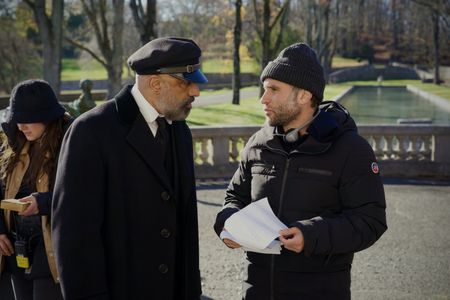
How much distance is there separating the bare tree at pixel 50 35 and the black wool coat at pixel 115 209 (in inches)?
627

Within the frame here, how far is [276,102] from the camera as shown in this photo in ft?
10.2

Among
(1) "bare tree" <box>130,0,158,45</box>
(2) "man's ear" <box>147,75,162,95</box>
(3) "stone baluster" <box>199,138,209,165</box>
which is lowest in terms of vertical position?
(3) "stone baluster" <box>199,138,209,165</box>

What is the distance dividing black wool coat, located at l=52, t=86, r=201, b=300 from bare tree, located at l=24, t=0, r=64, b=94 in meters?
15.9

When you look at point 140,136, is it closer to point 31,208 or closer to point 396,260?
point 31,208

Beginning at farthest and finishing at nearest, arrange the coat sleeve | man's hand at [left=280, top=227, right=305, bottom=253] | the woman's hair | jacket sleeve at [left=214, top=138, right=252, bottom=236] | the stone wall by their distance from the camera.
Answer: the stone wall < the woman's hair < jacket sleeve at [left=214, top=138, right=252, bottom=236] < man's hand at [left=280, top=227, right=305, bottom=253] < the coat sleeve

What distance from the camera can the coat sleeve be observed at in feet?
8.87

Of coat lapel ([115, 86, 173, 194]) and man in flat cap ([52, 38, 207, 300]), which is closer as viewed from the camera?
man in flat cap ([52, 38, 207, 300])

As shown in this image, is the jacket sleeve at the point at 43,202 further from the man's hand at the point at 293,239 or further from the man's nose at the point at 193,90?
the man's hand at the point at 293,239

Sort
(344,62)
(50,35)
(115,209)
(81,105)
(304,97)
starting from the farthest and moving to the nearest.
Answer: (344,62) → (50,35) → (81,105) → (304,97) → (115,209)

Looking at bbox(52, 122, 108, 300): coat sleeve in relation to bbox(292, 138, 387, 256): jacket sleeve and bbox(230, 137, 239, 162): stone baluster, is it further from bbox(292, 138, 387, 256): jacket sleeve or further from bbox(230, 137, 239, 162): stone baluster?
bbox(230, 137, 239, 162): stone baluster

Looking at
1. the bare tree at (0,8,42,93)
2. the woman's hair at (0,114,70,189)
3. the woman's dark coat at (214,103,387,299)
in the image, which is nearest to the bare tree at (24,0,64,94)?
the woman's hair at (0,114,70,189)

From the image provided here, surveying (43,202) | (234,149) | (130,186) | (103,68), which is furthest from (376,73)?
(130,186)

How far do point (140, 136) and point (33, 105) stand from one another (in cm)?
113

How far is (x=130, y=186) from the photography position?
287 cm
